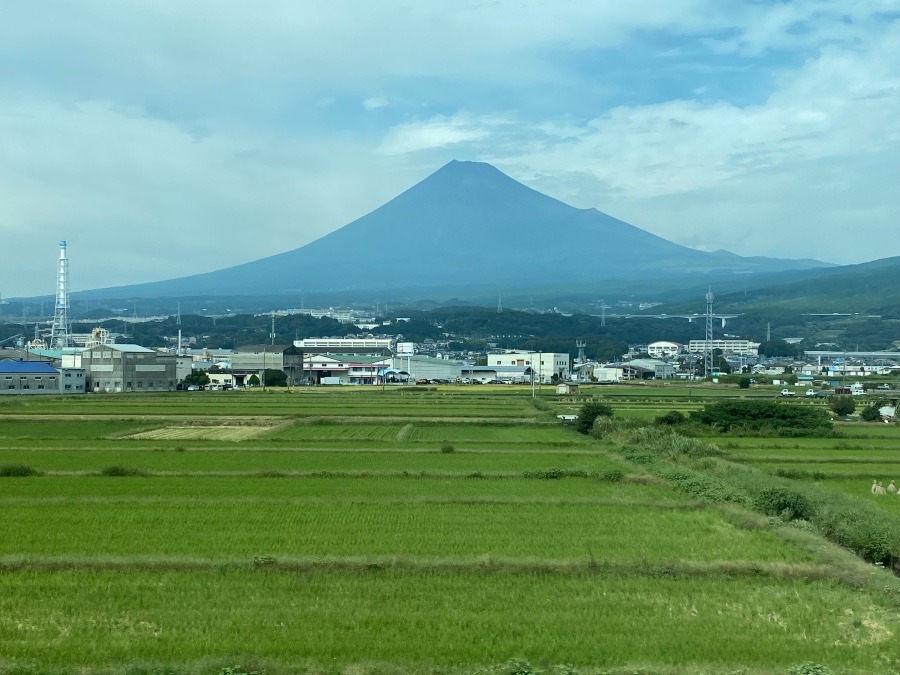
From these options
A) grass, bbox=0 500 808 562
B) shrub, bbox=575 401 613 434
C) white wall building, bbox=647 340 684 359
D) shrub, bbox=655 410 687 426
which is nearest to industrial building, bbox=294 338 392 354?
white wall building, bbox=647 340 684 359

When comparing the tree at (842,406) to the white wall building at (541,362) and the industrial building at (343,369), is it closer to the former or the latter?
the white wall building at (541,362)

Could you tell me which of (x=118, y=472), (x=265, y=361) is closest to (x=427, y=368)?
(x=265, y=361)

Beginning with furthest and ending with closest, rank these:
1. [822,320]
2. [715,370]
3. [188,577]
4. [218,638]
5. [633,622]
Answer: [822,320], [715,370], [188,577], [633,622], [218,638]

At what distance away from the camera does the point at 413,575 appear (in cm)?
786

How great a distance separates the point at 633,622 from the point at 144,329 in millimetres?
100516

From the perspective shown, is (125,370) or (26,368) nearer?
(26,368)

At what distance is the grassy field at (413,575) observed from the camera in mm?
6160

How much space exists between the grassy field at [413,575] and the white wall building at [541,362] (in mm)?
40654

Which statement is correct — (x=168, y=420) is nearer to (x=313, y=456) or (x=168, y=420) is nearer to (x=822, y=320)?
(x=313, y=456)

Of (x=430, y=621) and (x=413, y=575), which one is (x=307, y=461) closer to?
(x=413, y=575)

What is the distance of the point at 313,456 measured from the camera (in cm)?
1631

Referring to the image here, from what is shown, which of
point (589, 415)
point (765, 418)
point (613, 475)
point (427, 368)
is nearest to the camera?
point (613, 475)

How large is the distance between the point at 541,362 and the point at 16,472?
43146 mm

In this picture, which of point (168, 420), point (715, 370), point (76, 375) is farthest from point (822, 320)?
point (168, 420)
